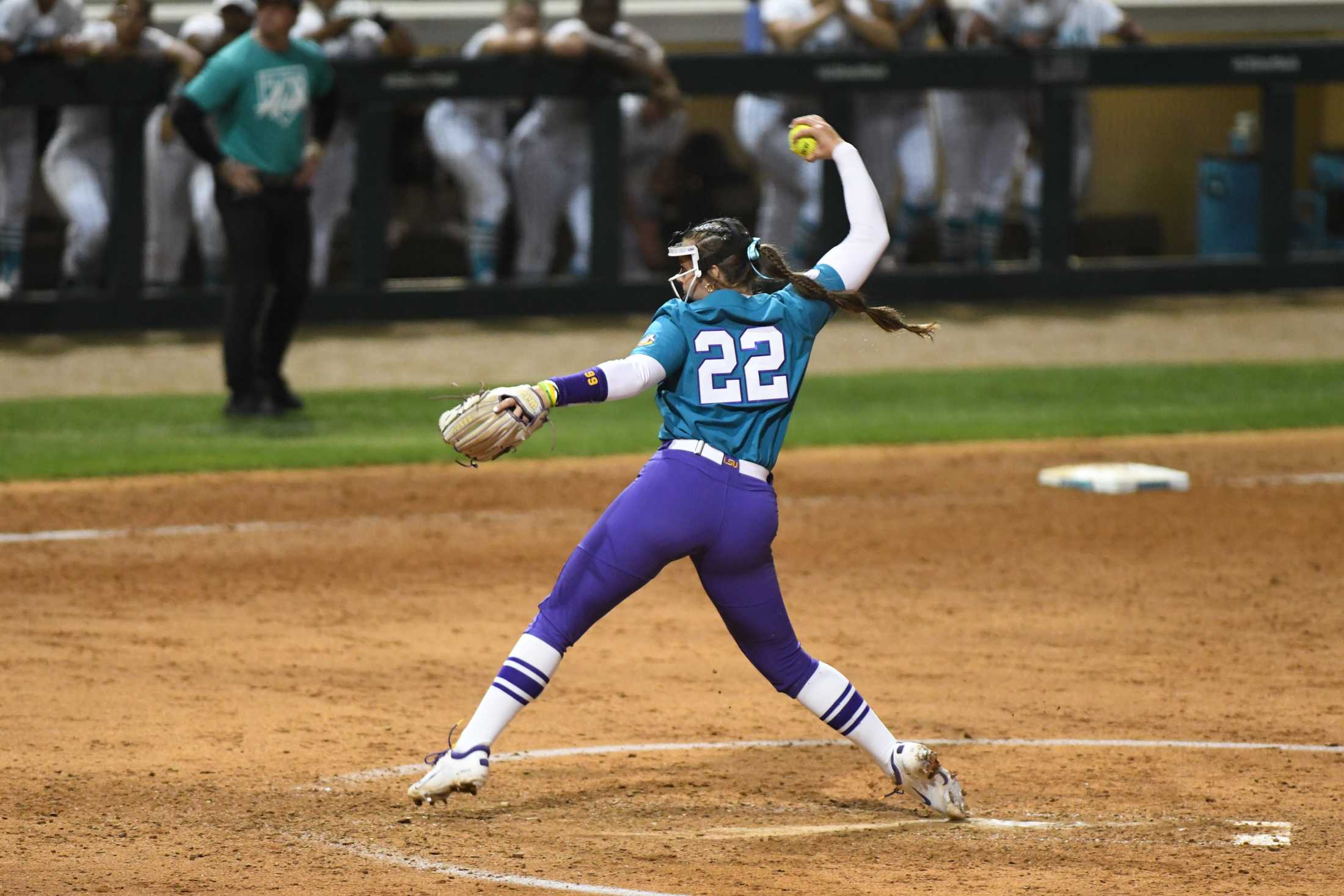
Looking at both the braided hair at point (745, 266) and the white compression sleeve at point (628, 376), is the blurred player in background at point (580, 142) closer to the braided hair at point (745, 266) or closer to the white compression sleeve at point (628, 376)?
the braided hair at point (745, 266)

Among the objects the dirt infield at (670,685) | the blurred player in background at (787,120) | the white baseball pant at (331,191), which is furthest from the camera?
the blurred player in background at (787,120)

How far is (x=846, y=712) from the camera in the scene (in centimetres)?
539

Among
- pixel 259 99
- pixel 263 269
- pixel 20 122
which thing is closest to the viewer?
pixel 259 99

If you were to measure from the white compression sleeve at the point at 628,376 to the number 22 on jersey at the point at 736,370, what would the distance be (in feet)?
0.58

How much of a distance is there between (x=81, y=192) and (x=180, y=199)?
716mm

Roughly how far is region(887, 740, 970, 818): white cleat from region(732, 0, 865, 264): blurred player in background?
30.8 feet

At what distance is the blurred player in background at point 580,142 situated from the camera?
14039mm

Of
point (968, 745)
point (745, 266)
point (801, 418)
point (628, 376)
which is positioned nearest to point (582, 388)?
point (628, 376)

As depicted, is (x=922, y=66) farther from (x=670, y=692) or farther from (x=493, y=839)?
(x=493, y=839)

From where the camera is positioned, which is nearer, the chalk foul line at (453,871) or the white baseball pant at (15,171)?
the chalk foul line at (453,871)

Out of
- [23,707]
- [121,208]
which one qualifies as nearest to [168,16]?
[121,208]

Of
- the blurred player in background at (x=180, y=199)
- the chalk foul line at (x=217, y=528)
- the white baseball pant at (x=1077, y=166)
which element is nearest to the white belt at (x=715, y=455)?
the chalk foul line at (x=217, y=528)

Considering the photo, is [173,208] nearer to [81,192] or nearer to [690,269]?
[81,192]

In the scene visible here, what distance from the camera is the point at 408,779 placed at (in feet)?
18.7
